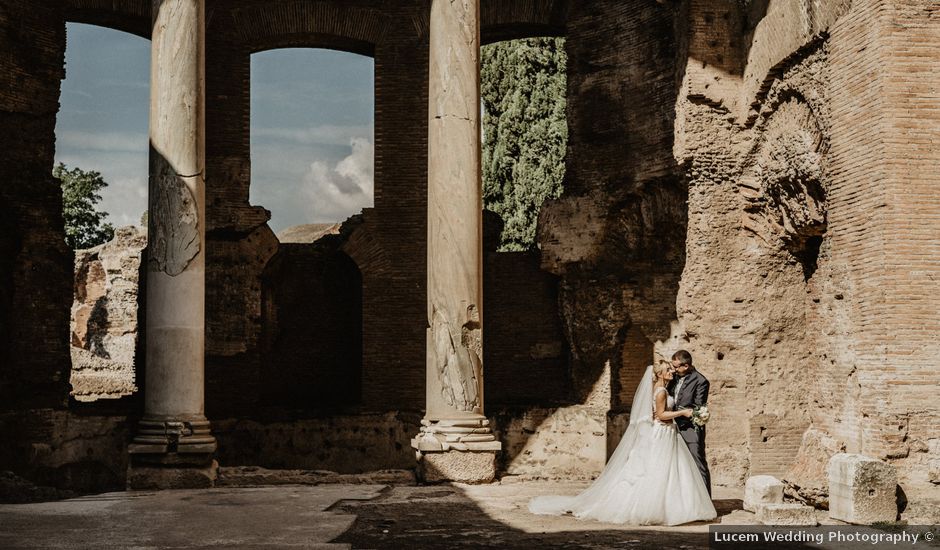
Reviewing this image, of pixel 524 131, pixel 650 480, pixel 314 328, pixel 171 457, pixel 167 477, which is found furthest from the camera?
pixel 524 131

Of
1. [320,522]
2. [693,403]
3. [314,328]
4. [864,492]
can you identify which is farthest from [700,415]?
[314,328]

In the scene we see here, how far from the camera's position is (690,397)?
32.1ft

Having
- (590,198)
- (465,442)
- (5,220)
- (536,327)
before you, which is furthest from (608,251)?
(5,220)

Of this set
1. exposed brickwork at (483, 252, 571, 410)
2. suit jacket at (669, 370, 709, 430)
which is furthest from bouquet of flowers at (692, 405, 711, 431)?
exposed brickwork at (483, 252, 571, 410)

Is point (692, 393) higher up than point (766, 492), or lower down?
higher up

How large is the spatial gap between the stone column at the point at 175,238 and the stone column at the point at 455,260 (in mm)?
2518

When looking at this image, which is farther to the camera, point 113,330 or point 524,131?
point 524,131

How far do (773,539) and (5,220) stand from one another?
1188 centimetres

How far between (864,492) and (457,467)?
4206 mm

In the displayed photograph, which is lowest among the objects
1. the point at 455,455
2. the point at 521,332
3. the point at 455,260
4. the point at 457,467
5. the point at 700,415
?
the point at 457,467

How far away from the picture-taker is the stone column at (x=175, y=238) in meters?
12.0

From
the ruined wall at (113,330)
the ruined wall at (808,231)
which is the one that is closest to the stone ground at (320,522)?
the ruined wall at (808,231)

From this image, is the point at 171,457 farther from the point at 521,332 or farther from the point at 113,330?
the point at 113,330

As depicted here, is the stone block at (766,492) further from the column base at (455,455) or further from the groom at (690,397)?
the column base at (455,455)
